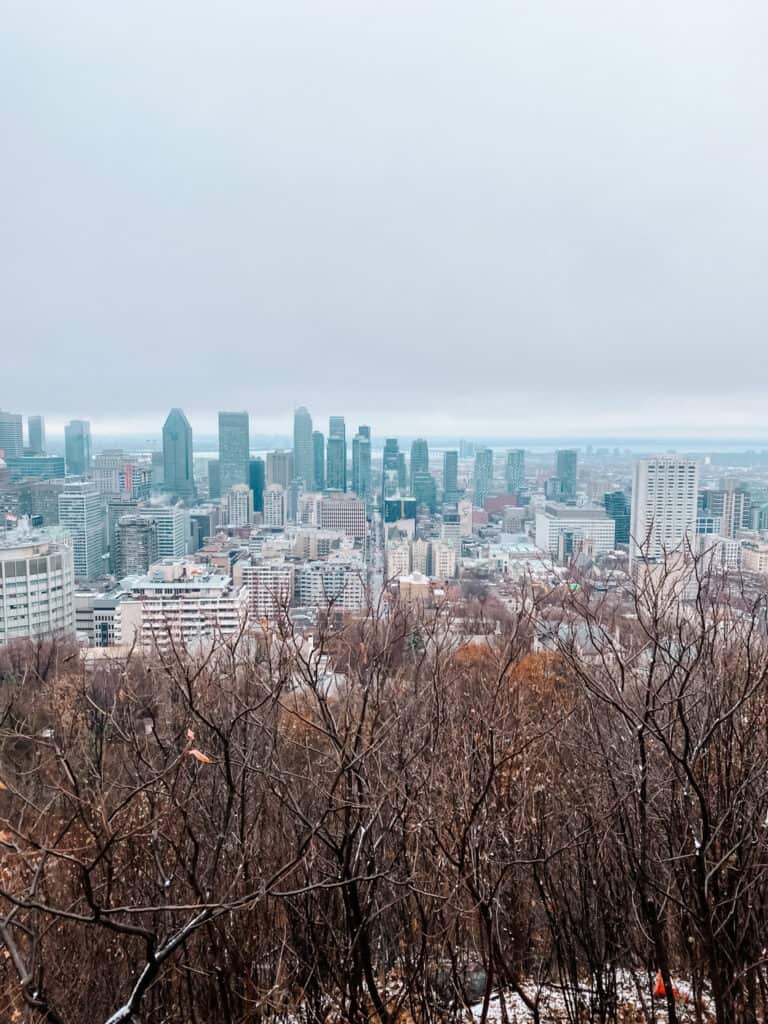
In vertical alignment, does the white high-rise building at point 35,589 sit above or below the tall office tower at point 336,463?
below

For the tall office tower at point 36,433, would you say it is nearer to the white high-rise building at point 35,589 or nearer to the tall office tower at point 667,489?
the white high-rise building at point 35,589

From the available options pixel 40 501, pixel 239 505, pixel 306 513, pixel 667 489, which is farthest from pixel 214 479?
pixel 667 489

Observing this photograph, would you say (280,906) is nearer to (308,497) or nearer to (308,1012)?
(308,1012)

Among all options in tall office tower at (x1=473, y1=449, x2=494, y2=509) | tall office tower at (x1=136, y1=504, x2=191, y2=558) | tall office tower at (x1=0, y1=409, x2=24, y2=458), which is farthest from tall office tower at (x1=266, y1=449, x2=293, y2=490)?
tall office tower at (x1=0, y1=409, x2=24, y2=458)

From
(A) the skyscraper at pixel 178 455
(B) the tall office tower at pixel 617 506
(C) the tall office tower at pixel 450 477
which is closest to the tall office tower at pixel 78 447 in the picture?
(A) the skyscraper at pixel 178 455

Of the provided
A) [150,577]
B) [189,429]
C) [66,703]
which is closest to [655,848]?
[66,703]
